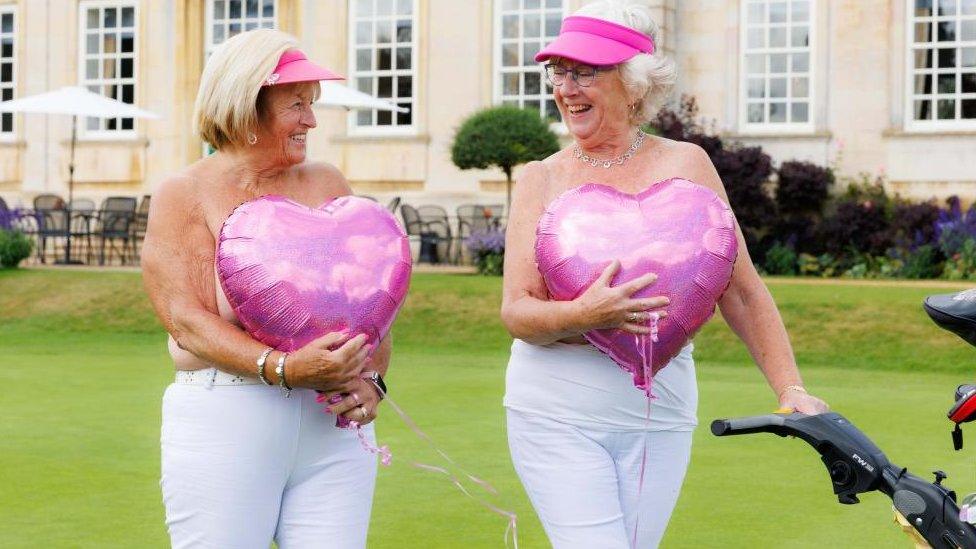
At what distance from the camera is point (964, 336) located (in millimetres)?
2455

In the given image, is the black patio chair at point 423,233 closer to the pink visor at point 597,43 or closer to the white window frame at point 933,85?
the white window frame at point 933,85

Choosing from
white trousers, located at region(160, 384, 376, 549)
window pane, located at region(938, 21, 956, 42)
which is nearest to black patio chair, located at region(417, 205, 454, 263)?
window pane, located at region(938, 21, 956, 42)

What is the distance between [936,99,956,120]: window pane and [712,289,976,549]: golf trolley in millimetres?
18224

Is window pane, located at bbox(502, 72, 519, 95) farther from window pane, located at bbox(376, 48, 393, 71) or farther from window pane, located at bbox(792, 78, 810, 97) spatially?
window pane, located at bbox(792, 78, 810, 97)

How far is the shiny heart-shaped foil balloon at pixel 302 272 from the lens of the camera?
131 inches

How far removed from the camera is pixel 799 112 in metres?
20.9

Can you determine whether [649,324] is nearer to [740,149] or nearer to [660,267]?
[660,267]

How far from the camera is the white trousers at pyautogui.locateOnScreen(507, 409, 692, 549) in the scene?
3.43 m

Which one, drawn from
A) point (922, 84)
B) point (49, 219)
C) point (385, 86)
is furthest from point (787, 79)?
point (49, 219)

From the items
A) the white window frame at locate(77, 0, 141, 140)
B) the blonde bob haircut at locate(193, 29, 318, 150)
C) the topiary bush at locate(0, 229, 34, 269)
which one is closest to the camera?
the blonde bob haircut at locate(193, 29, 318, 150)

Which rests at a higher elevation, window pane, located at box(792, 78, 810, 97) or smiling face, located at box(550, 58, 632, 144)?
window pane, located at box(792, 78, 810, 97)

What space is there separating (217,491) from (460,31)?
19156mm

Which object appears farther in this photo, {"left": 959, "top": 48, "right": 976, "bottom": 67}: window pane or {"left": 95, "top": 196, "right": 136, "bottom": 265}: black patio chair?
{"left": 95, "top": 196, "right": 136, "bottom": 265}: black patio chair

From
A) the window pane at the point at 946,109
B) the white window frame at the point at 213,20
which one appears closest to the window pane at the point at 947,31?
the window pane at the point at 946,109
